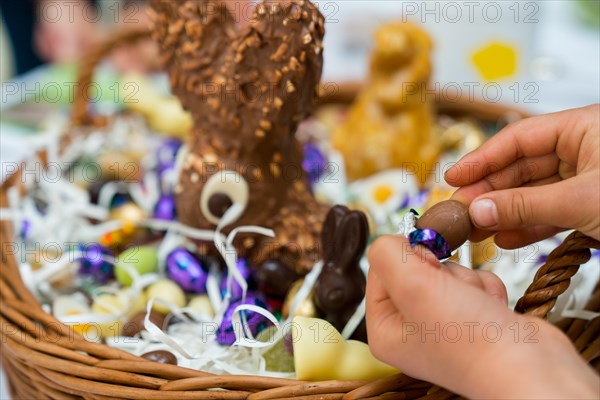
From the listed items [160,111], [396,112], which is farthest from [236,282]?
[160,111]

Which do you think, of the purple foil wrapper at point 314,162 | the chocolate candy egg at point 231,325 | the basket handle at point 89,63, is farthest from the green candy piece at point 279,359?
the basket handle at point 89,63

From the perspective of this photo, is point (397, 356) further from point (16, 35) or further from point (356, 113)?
point (16, 35)

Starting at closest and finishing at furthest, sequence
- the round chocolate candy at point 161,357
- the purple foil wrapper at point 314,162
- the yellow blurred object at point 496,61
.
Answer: the round chocolate candy at point 161,357, the purple foil wrapper at point 314,162, the yellow blurred object at point 496,61

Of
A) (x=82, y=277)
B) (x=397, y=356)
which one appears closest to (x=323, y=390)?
(x=397, y=356)

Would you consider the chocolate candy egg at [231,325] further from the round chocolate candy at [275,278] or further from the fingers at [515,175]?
the fingers at [515,175]

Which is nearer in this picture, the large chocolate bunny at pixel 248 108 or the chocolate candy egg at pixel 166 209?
the large chocolate bunny at pixel 248 108

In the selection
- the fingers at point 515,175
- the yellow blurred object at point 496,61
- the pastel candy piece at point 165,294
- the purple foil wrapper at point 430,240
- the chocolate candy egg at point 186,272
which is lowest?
the pastel candy piece at point 165,294

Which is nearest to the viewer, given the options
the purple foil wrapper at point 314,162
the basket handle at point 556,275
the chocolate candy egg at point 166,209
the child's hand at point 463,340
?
the child's hand at point 463,340
